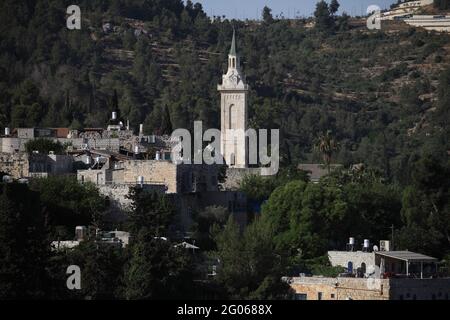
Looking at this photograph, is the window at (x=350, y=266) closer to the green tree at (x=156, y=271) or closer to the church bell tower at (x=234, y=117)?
the green tree at (x=156, y=271)

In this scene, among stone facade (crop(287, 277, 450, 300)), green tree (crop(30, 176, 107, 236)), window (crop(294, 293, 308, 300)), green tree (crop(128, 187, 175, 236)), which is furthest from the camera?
green tree (crop(30, 176, 107, 236))

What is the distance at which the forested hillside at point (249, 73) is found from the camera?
123688 millimetres

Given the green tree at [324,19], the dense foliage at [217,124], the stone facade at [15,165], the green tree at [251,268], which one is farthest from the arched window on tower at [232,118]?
the green tree at [324,19]

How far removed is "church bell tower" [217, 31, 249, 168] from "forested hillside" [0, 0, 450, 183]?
3611mm

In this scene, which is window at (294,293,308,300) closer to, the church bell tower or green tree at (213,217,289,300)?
green tree at (213,217,289,300)

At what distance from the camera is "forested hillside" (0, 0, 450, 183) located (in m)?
124

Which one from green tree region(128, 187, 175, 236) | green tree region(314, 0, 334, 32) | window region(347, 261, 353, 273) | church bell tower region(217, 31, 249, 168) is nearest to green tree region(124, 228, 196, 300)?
green tree region(128, 187, 175, 236)

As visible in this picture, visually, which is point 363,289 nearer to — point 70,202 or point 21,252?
point 21,252

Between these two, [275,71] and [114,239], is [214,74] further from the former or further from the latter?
[114,239]

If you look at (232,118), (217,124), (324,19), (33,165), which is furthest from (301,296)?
(324,19)

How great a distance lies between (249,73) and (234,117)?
198 ft

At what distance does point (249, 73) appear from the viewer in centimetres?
16038
